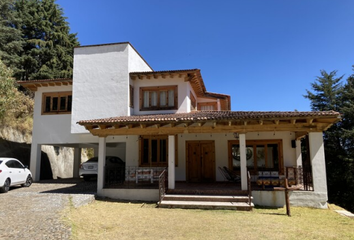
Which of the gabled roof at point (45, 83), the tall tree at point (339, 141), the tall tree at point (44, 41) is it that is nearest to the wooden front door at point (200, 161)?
the gabled roof at point (45, 83)

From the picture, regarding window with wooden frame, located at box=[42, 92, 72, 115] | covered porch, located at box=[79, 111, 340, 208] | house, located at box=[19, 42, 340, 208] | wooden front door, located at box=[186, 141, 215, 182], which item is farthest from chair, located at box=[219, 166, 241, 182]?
window with wooden frame, located at box=[42, 92, 72, 115]

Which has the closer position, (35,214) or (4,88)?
(35,214)

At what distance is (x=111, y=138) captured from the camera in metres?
15.3

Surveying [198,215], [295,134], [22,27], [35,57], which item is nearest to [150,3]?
[295,134]

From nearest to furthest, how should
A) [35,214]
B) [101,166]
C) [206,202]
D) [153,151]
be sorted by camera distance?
[35,214], [206,202], [101,166], [153,151]

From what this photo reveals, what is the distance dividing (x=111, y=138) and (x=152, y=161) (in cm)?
293

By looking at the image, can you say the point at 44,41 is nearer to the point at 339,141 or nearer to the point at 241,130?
the point at 241,130

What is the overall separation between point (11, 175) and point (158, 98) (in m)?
8.02

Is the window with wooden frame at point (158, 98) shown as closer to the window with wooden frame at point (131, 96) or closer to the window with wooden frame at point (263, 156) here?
the window with wooden frame at point (131, 96)

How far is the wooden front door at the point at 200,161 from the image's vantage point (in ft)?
46.1

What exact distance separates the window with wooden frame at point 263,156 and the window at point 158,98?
14.4ft

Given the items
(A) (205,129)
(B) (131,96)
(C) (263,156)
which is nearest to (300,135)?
(C) (263,156)

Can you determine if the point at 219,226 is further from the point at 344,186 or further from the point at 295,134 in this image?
the point at 344,186

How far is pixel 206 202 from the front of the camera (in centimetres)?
983
